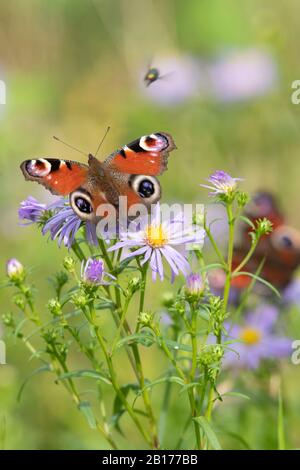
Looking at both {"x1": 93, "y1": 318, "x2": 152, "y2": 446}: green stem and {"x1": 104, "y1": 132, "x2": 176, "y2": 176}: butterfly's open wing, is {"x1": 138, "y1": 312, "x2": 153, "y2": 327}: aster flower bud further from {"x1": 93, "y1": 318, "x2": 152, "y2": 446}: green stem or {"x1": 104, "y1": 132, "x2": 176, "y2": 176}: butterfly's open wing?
{"x1": 104, "y1": 132, "x2": 176, "y2": 176}: butterfly's open wing

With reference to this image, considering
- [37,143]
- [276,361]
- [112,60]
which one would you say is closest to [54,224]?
[276,361]

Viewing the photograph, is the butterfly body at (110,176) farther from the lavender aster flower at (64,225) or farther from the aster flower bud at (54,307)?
the aster flower bud at (54,307)

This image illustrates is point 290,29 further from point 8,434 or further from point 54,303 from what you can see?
point 54,303

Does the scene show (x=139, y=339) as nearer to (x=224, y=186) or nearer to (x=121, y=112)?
(x=224, y=186)

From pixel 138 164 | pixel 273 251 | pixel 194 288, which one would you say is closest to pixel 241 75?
pixel 273 251

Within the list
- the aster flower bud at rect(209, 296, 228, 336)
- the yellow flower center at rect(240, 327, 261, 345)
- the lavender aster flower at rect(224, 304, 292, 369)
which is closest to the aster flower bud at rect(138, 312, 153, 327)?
the aster flower bud at rect(209, 296, 228, 336)

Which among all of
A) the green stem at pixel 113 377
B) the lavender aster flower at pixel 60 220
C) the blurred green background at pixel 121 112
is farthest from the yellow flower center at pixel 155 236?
the blurred green background at pixel 121 112

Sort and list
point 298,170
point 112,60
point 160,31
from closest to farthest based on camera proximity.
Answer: point 298,170 → point 160,31 → point 112,60

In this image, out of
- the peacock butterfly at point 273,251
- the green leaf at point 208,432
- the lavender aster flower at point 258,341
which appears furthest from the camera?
the peacock butterfly at point 273,251
